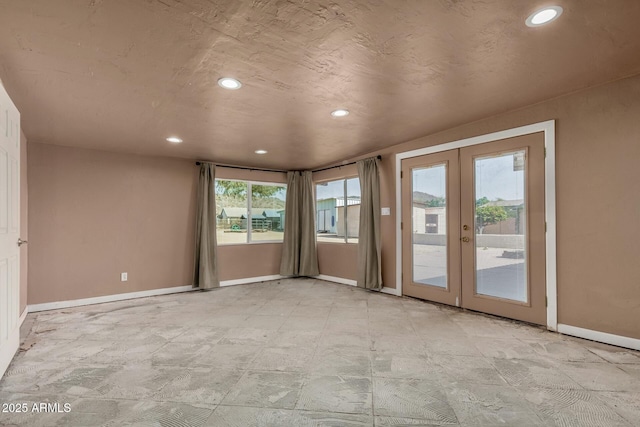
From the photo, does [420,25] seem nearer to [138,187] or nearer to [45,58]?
[45,58]

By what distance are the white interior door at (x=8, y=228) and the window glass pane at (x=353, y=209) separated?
4421 millimetres

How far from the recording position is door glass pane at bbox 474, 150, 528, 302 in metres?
3.32

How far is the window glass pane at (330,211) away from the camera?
5887mm

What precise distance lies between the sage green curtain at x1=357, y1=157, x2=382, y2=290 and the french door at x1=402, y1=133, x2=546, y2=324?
1.53ft

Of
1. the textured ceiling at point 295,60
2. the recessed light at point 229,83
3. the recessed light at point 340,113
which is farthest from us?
the recessed light at point 340,113

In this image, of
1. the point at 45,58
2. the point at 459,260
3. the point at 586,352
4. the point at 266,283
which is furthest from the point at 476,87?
the point at 266,283

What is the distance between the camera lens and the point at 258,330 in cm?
323

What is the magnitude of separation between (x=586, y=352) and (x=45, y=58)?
4723mm

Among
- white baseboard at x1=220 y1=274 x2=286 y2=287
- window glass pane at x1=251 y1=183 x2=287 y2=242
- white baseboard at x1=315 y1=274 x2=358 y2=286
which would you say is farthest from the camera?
window glass pane at x1=251 y1=183 x2=287 y2=242

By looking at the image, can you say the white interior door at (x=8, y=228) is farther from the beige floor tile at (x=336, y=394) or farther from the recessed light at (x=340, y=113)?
the recessed light at (x=340, y=113)

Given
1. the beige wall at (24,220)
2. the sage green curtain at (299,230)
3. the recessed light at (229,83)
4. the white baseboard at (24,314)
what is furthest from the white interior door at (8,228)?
the sage green curtain at (299,230)

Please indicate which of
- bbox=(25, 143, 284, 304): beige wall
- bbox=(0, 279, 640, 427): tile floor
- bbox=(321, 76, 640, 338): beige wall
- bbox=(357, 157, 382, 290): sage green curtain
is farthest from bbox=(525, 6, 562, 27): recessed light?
bbox=(25, 143, 284, 304): beige wall

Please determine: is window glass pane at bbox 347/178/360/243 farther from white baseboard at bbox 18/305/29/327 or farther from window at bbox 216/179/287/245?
white baseboard at bbox 18/305/29/327

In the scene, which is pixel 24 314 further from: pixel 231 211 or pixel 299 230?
pixel 299 230
